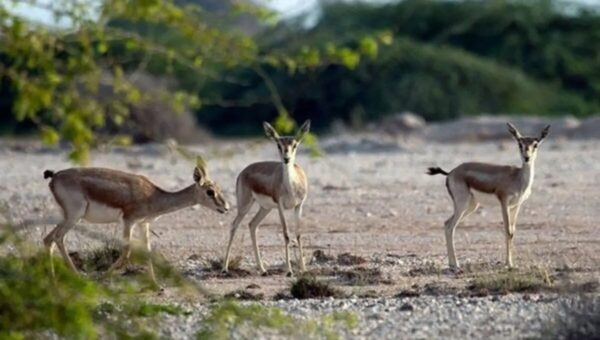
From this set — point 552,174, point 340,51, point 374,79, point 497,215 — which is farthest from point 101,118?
point 374,79

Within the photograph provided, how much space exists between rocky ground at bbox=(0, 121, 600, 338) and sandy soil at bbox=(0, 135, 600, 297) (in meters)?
0.02

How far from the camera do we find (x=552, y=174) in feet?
73.9

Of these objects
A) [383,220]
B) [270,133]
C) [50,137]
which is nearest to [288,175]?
[270,133]

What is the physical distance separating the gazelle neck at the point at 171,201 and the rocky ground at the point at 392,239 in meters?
0.48

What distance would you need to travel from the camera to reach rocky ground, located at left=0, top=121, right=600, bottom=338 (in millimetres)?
10953

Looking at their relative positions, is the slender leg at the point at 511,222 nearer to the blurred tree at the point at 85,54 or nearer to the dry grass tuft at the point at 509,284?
the dry grass tuft at the point at 509,284

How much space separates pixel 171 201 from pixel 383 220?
173 inches

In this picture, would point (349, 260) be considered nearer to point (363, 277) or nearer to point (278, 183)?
point (278, 183)

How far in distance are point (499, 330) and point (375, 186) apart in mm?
11023

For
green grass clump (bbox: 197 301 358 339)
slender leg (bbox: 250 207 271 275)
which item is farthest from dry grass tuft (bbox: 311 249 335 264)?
green grass clump (bbox: 197 301 358 339)

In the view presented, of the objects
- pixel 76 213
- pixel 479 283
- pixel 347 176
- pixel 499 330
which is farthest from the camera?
pixel 347 176

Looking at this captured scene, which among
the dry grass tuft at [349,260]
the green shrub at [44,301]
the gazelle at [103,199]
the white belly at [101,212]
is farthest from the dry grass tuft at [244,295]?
the green shrub at [44,301]

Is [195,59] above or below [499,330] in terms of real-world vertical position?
above

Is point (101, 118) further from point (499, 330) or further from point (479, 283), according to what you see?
point (479, 283)
